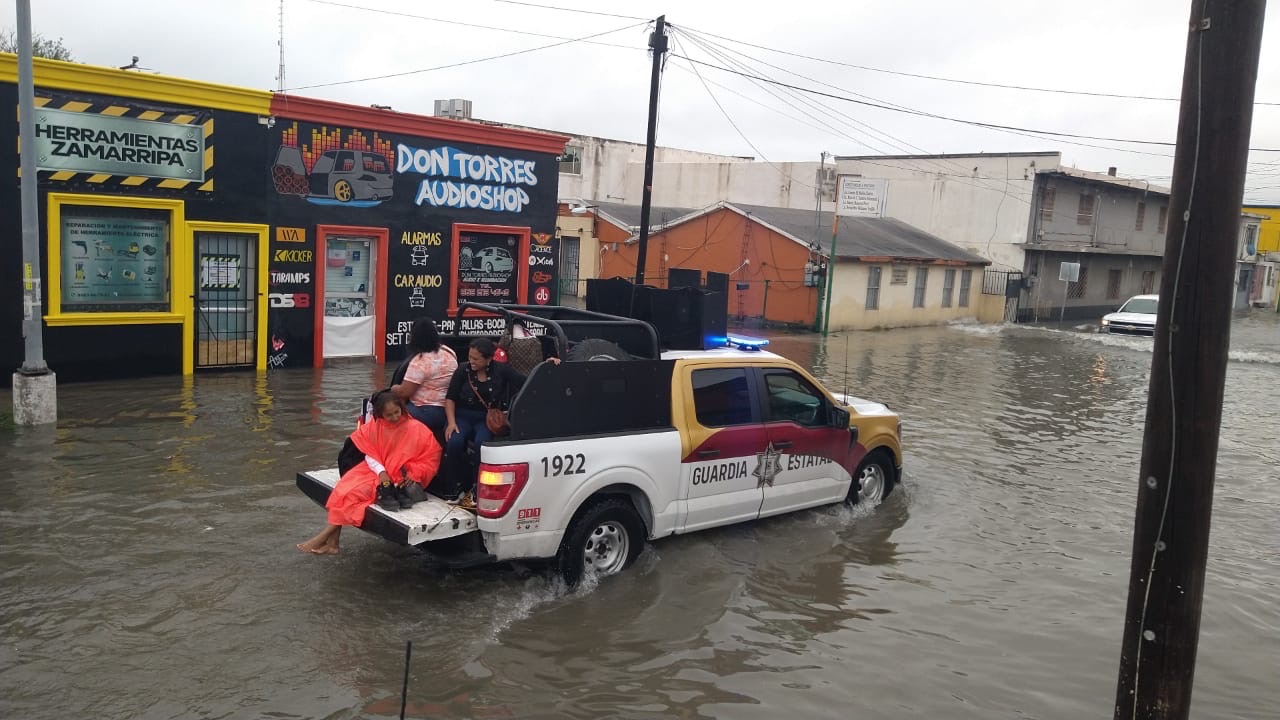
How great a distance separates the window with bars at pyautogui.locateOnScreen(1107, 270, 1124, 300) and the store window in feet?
134

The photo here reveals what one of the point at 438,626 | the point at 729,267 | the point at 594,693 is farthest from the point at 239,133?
the point at 729,267

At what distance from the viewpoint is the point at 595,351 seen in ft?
24.9

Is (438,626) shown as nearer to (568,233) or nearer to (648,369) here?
(648,369)

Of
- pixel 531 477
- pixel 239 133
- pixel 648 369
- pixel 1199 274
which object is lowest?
pixel 531 477

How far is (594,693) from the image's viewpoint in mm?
5629

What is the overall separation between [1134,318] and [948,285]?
6.22 m

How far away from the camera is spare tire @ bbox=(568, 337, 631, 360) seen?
7.48 metres

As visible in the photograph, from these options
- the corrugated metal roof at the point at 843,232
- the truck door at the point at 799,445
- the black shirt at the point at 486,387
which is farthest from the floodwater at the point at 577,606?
the corrugated metal roof at the point at 843,232

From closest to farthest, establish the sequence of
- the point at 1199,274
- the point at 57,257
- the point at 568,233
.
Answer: the point at 1199,274 → the point at 57,257 → the point at 568,233

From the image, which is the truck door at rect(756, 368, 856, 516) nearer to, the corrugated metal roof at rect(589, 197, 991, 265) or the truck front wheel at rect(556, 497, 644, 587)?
the truck front wheel at rect(556, 497, 644, 587)

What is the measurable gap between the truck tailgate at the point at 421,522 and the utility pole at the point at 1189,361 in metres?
3.93

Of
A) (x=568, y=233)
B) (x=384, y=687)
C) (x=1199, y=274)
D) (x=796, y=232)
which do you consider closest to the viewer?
(x=1199, y=274)

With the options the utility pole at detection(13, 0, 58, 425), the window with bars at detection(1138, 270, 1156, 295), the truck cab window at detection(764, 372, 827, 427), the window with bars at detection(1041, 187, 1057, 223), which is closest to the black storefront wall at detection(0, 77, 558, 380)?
the utility pole at detection(13, 0, 58, 425)

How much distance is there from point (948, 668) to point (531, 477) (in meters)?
2.89
